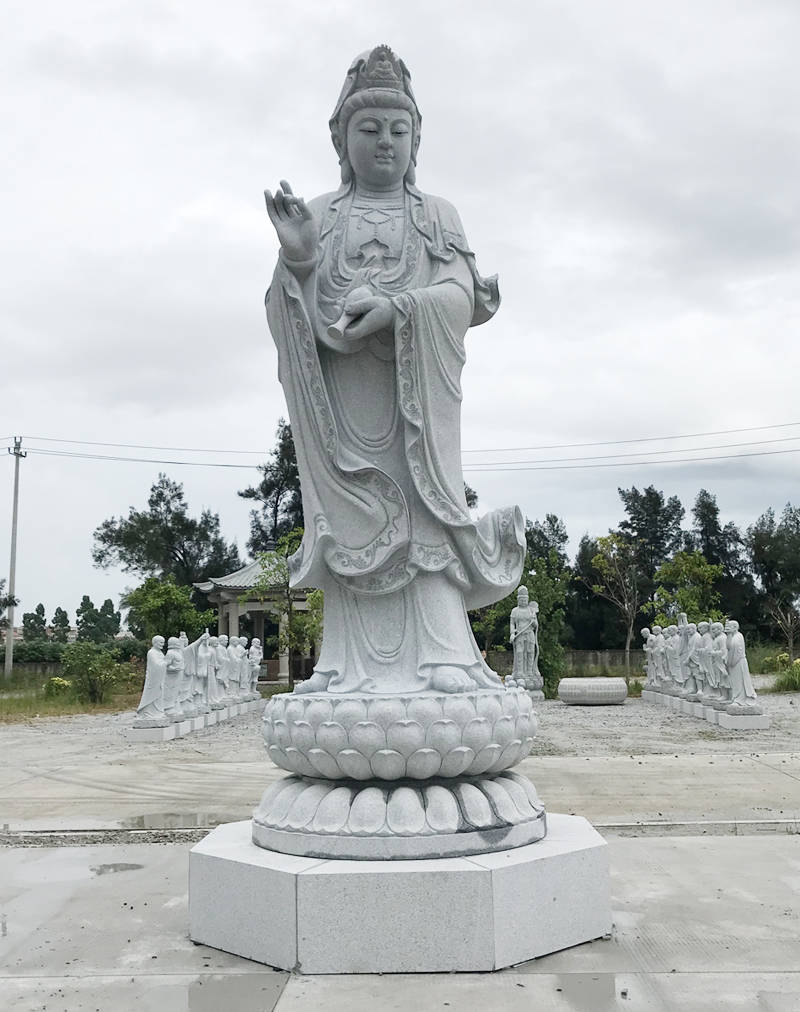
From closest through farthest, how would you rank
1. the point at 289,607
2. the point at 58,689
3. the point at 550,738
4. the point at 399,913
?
the point at 399,913 < the point at 550,738 < the point at 58,689 < the point at 289,607

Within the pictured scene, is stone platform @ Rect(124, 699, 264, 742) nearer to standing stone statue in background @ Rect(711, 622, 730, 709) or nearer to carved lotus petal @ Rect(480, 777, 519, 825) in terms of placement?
standing stone statue in background @ Rect(711, 622, 730, 709)

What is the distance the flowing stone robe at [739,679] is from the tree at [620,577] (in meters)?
17.6

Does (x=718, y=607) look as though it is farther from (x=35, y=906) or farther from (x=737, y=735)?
(x=35, y=906)

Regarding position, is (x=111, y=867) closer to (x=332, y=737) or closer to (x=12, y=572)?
(x=332, y=737)

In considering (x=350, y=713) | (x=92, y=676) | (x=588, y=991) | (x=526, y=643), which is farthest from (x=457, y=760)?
(x=526, y=643)

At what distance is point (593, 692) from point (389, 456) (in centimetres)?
1587

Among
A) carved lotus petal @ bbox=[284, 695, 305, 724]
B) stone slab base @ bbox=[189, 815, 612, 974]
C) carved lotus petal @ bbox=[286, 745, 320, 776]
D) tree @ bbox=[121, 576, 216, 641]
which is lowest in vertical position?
stone slab base @ bbox=[189, 815, 612, 974]

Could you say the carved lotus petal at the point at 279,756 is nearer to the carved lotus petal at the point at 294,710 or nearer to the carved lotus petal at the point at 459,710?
the carved lotus petal at the point at 294,710

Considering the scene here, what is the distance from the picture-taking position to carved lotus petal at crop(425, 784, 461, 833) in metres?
3.53

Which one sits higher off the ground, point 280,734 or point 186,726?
point 280,734

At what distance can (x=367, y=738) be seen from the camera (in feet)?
11.7

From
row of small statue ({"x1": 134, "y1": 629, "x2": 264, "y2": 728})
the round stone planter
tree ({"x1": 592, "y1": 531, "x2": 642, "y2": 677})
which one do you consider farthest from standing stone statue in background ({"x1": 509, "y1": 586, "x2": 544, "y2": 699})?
tree ({"x1": 592, "y1": 531, "x2": 642, "y2": 677})

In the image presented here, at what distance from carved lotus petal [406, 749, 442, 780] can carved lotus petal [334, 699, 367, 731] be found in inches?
9.4

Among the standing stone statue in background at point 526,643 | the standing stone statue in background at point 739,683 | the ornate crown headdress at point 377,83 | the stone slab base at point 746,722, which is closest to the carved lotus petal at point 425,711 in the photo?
the ornate crown headdress at point 377,83
